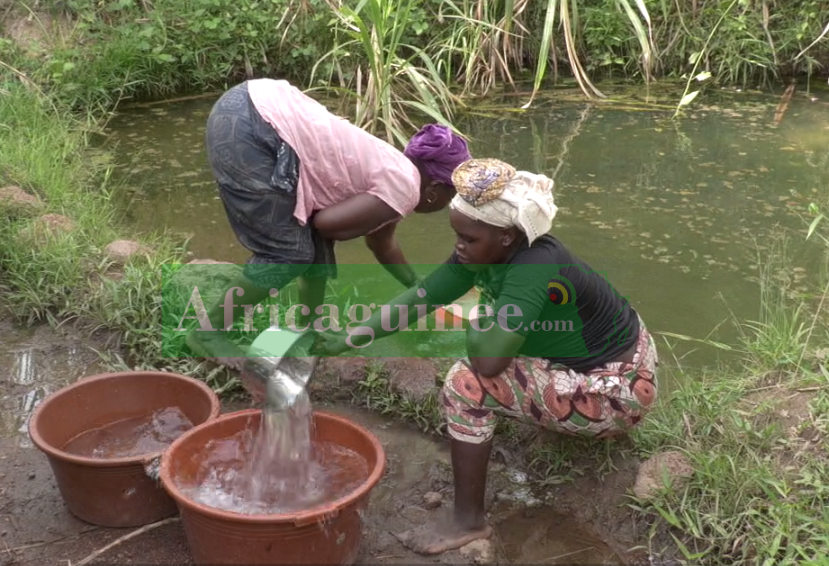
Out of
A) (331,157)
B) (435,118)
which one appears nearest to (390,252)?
(331,157)

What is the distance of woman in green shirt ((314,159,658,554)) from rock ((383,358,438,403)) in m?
0.56

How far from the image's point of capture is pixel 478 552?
2.31 m

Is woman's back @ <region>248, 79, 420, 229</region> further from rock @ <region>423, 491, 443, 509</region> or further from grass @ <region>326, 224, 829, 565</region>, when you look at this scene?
rock @ <region>423, 491, 443, 509</region>

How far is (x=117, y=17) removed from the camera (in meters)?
6.70

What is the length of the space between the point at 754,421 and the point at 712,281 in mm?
1475

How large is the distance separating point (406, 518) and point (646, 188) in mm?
3050

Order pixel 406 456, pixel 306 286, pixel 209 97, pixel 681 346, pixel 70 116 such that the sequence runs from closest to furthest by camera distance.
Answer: pixel 406 456 < pixel 306 286 < pixel 681 346 < pixel 70 116 < pixel 209 97

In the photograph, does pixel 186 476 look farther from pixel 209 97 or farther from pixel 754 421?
pixel 209 97

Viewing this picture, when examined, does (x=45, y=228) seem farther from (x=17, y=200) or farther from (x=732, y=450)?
(x=732, y=450)

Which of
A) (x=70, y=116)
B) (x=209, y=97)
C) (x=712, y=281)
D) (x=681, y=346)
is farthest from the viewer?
(x=209, y=97)

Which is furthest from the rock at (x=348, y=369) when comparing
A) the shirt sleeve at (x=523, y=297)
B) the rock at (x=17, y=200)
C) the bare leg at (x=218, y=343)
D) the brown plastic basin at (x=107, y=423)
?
the rock at (x=17, y=200)

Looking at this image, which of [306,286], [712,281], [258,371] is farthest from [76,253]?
[712,281]

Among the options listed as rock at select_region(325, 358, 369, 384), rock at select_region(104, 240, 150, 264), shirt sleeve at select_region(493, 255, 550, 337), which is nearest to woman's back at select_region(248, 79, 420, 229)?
rock at select_region(325, 358, 369, 384)

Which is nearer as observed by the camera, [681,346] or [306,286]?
[306,286]
